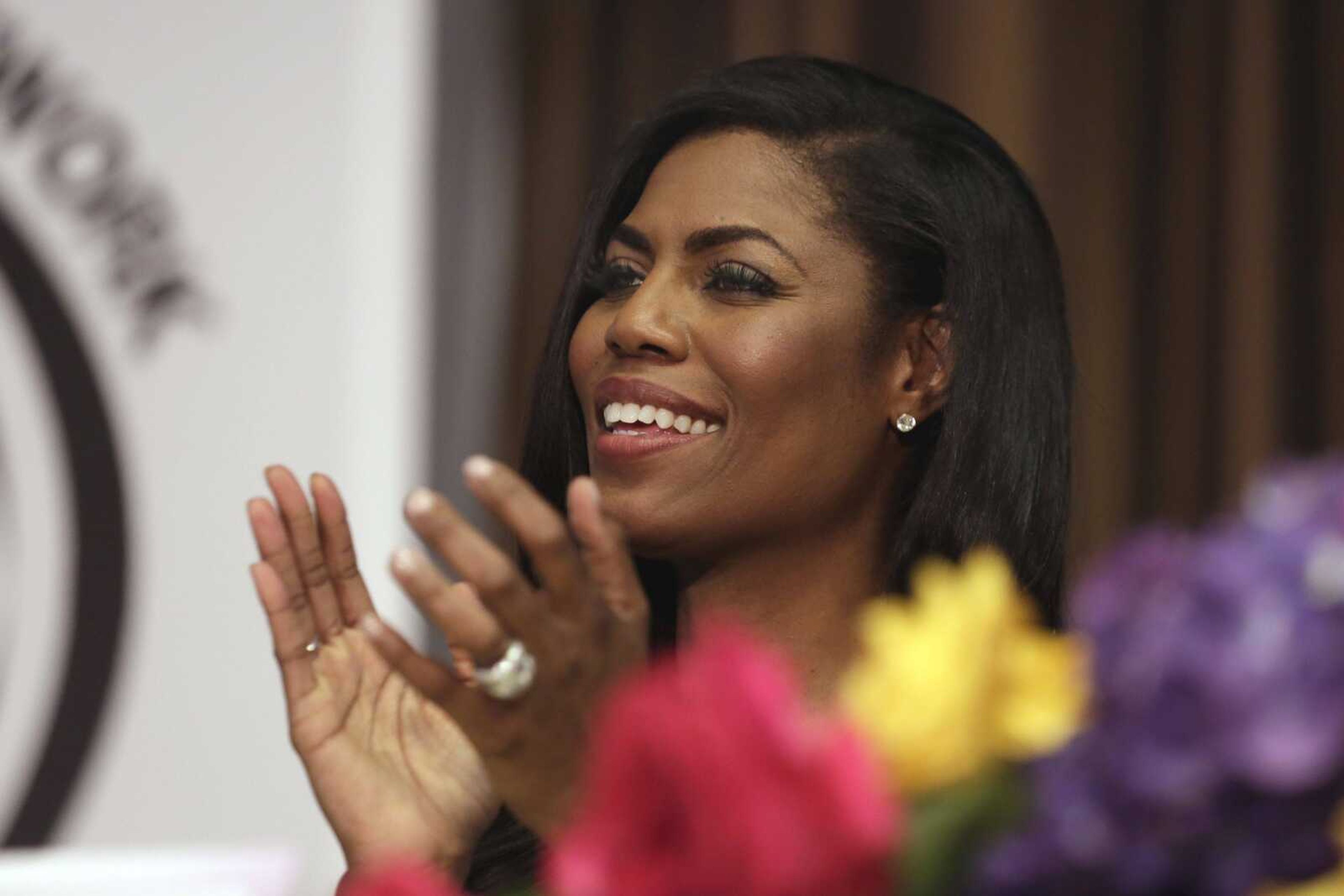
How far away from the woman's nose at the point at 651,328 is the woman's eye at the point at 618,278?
0.24 feet

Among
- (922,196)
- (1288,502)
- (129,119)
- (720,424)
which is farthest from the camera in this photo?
(129,119)

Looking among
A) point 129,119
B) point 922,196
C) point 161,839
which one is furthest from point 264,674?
point 922,196

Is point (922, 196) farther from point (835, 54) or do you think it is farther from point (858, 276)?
point (835, 54)

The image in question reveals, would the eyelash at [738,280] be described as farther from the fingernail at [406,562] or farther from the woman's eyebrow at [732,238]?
the fingernail at [406,562]

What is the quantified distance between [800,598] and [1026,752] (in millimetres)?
1041

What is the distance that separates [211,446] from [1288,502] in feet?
7.49

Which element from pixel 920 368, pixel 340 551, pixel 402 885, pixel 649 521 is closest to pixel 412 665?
pixel 402 885

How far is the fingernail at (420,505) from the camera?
2.24 feet

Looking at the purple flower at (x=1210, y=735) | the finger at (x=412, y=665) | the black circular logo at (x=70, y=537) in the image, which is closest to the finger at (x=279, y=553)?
the finger at (x=412, y=665)

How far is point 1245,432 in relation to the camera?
7.98 ft

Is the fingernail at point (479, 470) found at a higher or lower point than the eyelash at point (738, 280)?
lower

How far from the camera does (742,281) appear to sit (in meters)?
1.47

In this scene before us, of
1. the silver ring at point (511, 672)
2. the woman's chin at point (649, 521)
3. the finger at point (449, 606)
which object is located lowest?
the silver ring at point (511, 672)

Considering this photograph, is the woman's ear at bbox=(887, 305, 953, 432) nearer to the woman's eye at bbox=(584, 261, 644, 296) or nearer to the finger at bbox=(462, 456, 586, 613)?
the woman's eye at bbox=(584, 261, 644, 296)
